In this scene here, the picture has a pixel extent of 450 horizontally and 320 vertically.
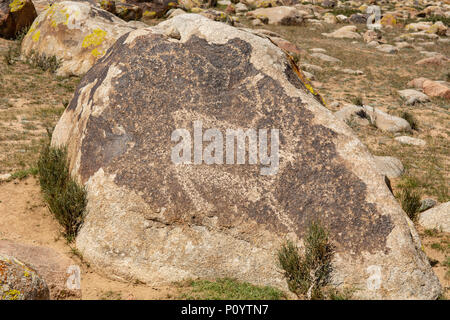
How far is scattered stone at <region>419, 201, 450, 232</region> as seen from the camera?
646cm

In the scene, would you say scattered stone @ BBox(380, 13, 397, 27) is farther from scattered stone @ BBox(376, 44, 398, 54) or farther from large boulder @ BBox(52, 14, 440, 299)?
large boulder @ BBox(52, 14, 440, 299)

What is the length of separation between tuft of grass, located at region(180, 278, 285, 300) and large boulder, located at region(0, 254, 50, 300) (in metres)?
1.46

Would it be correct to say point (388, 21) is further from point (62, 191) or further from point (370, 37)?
point (62, 191)

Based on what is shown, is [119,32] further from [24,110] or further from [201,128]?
[201,128]

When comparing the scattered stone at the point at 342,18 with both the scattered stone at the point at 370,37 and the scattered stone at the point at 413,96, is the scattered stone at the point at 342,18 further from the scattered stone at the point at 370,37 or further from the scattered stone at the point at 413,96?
the scattered stone at the point at 413,96

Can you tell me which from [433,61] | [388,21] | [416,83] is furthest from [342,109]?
[388,21]

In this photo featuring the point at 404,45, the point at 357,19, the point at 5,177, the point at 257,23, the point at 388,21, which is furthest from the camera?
the point at 357,19

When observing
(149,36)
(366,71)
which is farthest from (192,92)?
(366,71)

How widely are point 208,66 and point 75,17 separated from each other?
30.7ft

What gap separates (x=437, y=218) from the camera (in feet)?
21.6

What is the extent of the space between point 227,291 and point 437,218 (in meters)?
3.94

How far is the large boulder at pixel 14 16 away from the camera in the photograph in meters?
14.9

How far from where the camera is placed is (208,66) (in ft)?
18.3
